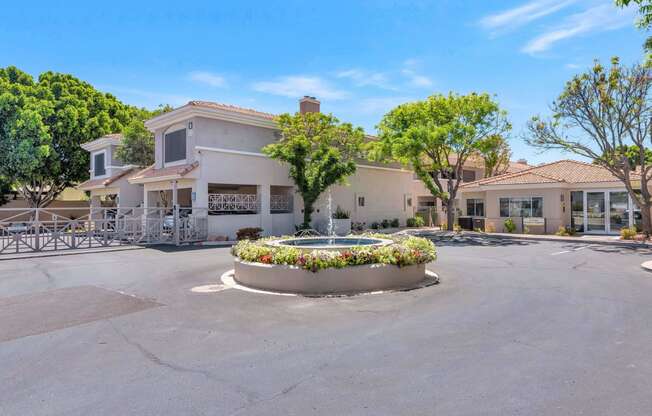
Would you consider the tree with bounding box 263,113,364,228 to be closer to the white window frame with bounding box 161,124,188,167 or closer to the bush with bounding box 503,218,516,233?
the white window frame with bounding box 161,124,188,167

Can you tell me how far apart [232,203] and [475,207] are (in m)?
17.9

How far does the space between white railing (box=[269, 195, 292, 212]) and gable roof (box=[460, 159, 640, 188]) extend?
1333 centimetres

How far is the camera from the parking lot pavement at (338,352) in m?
4.14

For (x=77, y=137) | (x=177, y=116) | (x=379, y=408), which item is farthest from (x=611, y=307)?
(x=77, y=137)

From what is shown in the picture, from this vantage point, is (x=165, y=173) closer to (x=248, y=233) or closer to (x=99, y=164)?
(x=248, y=233)

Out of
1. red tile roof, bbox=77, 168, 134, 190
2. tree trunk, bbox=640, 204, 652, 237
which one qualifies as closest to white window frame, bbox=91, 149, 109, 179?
red tile roof, bbox=77, 168, 134, 190

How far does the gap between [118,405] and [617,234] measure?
27548 millimetres

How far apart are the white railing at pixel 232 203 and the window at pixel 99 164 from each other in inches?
513

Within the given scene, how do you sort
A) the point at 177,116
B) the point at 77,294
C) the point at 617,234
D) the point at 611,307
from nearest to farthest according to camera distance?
the point at 611,307 → the point at 77,294 → the point at 177,116 → the point at 617,234

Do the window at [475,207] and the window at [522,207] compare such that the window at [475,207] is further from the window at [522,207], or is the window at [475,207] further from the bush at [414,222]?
the bush at [414,222]

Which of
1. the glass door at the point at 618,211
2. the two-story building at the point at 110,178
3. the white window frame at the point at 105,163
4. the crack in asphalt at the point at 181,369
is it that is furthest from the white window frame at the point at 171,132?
the glass door at the point at 618,211

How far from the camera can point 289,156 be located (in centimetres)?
2245

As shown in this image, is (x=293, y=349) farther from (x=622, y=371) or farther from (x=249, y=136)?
(x=249, y=136)

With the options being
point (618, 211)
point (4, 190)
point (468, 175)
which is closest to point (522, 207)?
point (618, 211)
